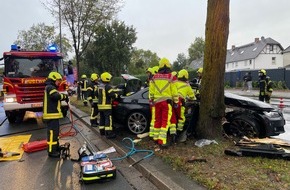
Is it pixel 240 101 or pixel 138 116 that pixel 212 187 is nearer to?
pixel 240 101

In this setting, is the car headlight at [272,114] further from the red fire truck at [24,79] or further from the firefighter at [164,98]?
the red fire truck at [24,79]

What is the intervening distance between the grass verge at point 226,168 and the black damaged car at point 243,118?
1.01m

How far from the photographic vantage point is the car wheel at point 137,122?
7.92 metres

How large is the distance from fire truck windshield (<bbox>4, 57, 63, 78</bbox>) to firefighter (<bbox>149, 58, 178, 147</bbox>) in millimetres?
6324

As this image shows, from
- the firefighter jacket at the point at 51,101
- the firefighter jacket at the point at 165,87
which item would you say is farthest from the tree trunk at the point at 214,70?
the firefighter jacket at the point at 51,101

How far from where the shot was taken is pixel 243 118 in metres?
6.77

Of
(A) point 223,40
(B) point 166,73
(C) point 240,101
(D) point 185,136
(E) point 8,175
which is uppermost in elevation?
(A) point 223,40

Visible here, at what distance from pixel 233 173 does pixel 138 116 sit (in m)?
3.86

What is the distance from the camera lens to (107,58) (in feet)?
160

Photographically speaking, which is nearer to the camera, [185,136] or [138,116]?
[185,136]

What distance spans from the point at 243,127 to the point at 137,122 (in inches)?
108

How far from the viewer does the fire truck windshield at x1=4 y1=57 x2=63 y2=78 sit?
10812 millimetres

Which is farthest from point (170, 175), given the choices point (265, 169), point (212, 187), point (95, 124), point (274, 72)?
point (274, 72)

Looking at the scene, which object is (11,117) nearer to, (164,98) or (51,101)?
(51,101)
